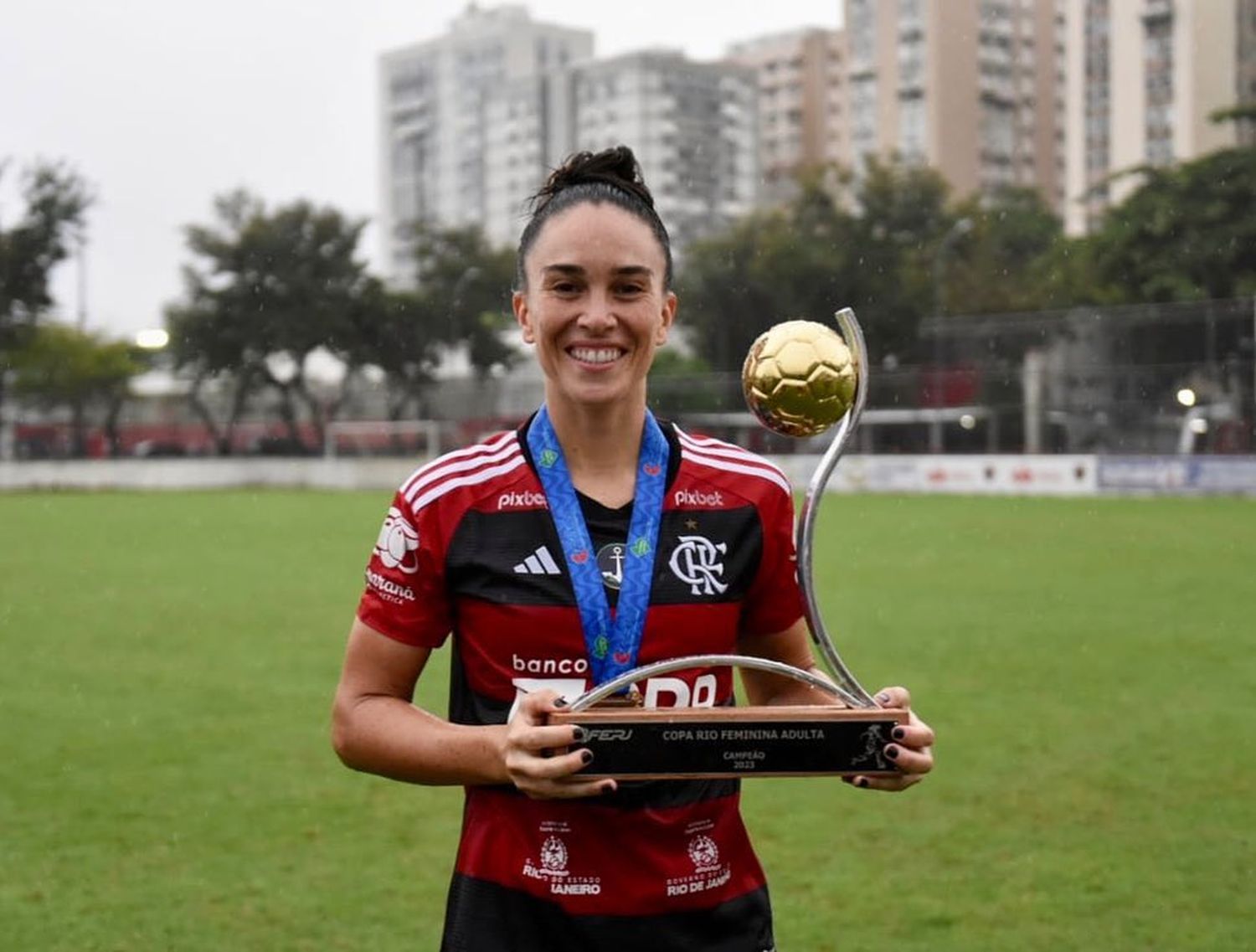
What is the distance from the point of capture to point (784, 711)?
1917mm

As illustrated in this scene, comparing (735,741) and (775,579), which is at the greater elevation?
(775,579)

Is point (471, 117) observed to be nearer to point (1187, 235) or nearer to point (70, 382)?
point (70, 382)

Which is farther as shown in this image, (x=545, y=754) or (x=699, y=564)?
(x=699, y=564)

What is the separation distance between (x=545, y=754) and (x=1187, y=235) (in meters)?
42.9

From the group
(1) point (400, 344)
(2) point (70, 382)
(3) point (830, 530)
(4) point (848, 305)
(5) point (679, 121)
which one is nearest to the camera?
(3) point (830, 530)

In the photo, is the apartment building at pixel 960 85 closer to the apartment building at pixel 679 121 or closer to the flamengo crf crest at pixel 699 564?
the apartment building at pixel 679 121

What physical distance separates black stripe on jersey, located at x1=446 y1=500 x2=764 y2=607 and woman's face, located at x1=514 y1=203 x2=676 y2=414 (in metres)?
0.17

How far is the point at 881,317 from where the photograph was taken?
4659 cm

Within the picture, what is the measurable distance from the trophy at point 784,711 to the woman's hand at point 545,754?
0.06ft

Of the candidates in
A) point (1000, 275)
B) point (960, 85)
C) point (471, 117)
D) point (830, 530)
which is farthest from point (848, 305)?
point (471, 117)

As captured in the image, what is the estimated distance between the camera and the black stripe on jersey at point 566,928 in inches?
84.4

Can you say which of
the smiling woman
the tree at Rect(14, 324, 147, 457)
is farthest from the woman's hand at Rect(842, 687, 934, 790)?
the tree at Rect(14, 324, 147, 457)

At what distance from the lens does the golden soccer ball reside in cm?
202

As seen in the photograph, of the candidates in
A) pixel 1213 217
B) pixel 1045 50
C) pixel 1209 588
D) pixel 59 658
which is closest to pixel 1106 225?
pixel 1213 217
